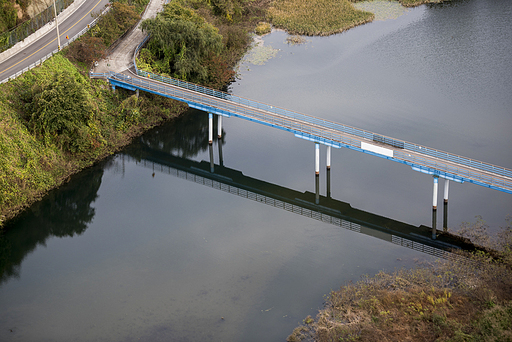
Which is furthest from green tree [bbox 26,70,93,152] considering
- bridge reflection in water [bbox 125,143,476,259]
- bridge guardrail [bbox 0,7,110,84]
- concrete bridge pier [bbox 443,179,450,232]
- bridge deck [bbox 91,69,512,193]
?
concrete bridge pier [bbox 443,179,450,232]

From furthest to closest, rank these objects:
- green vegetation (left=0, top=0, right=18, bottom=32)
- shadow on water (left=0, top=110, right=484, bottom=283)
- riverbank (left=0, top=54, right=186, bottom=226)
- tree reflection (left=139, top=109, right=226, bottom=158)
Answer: green vegetation (left=0, top=0, right=18, bottom=32) → tree reflection (left=139, top=109, right=226, bottom=158) → riverbank (left=0, top=54, right=186, bottom=226) → shadow on water (left=0, top=110, right=484, bottom=283)

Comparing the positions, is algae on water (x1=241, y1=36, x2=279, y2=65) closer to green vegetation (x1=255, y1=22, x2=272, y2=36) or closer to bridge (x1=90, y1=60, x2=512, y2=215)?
green vegetation (x1=255, y1=22, x2=272, y2=36)

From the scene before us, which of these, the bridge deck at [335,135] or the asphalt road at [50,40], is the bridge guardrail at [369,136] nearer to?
the bridge deck at [335,135]

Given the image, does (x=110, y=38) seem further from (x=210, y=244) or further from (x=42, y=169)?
(x=210, y=244)

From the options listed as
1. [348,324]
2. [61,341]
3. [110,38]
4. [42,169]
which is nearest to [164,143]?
[42,169]

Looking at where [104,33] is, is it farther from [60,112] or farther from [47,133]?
[47,133]

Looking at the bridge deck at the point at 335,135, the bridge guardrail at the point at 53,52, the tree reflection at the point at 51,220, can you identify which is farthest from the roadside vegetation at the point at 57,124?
the bridge deck at the point at 335,135
